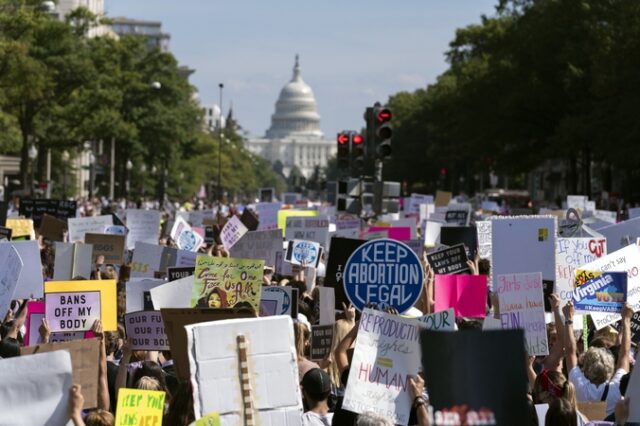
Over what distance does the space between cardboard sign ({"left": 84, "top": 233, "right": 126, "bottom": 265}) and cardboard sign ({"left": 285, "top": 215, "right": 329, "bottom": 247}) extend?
2.50m

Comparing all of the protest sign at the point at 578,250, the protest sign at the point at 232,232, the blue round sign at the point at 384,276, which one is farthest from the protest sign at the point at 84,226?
the blue round sign at the point at 384,276

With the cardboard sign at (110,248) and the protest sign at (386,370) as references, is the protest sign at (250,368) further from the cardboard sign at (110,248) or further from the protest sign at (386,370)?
the cardboard sign at (110,248)

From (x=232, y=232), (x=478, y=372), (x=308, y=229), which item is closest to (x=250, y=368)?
(x=478, y=372)

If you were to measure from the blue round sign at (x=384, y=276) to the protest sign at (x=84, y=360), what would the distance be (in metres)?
3.50

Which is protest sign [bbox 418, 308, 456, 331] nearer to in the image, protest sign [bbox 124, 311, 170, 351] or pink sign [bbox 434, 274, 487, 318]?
protest sign [bbox 124, 311, 170, 351]

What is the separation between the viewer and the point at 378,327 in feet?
27.7

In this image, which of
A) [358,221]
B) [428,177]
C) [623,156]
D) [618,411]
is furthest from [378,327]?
[428,177]

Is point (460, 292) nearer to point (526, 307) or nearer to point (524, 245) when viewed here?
point (526, 307)

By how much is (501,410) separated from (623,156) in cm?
4546

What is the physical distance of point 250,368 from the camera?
7.48 metres

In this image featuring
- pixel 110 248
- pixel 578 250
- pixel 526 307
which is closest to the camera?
pixel 526 307

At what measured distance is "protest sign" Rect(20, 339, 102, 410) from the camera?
7.83m

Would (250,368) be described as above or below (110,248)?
below

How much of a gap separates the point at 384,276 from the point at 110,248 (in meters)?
9.52
